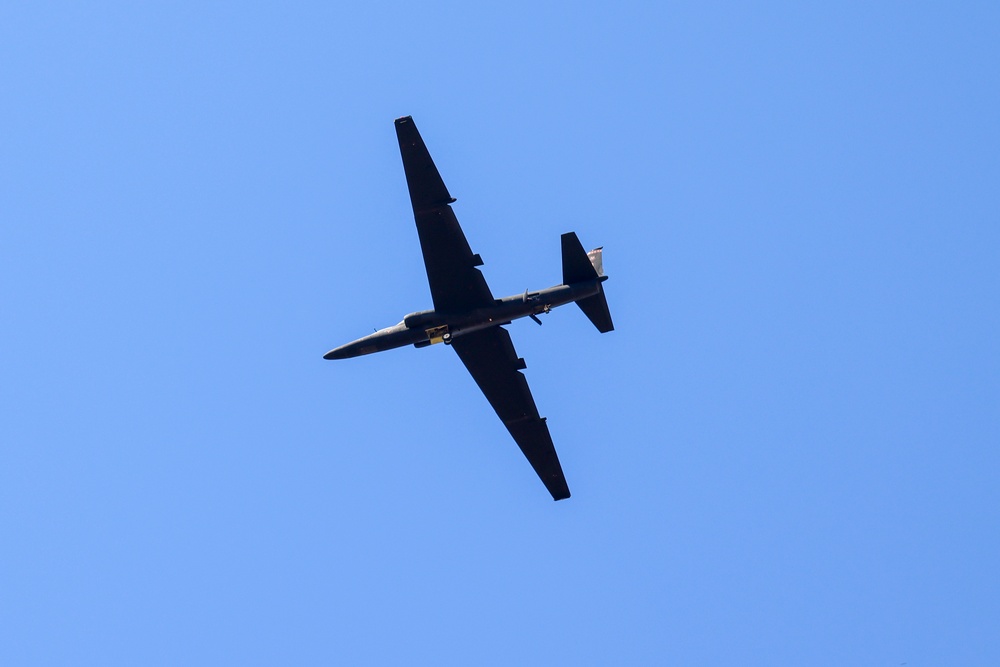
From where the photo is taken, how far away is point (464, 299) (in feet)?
204

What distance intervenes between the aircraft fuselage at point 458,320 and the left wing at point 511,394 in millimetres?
1348

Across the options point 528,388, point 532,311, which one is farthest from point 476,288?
point 528,388

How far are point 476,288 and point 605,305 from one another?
19.9 ft

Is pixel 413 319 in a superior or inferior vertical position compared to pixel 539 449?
superior

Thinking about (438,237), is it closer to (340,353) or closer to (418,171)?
(418,171)

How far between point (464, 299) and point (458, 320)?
112 centimetres

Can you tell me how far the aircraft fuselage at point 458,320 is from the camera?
6069 cm

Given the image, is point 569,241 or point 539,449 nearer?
point 569,241

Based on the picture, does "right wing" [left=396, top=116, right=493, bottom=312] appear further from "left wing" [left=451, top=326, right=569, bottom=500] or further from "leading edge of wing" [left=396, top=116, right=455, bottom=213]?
"left wing" [left=451, top=326, right=569, bottom=500]

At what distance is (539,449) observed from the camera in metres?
67.8

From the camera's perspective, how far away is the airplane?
60.1 metres

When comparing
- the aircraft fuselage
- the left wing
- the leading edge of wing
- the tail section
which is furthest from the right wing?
the tail section

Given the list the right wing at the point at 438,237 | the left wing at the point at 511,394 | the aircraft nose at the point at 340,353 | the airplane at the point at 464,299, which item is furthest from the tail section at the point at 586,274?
the aircraft nose at the point at 340,353

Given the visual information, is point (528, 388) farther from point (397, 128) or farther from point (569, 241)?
point (397, 128)
